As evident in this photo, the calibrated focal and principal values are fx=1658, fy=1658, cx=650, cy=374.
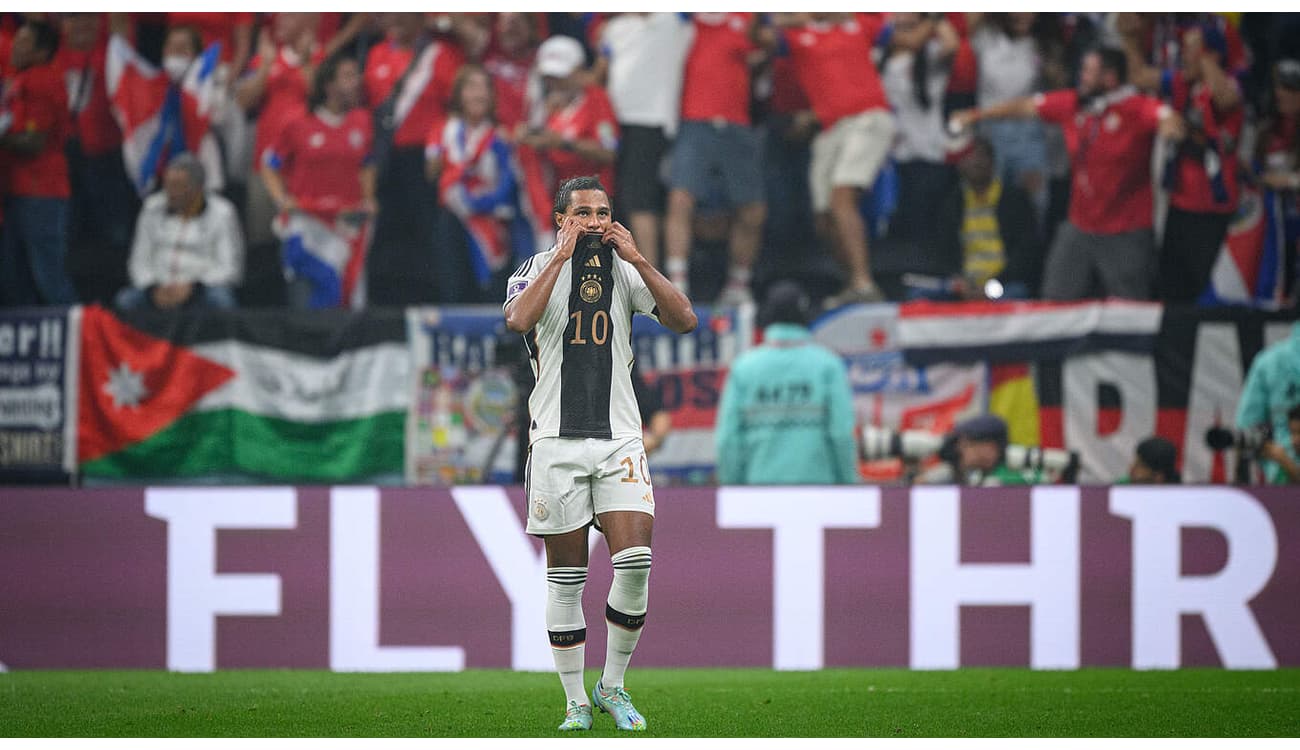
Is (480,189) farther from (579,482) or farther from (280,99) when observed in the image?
(579,482)

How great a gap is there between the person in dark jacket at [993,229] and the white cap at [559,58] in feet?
10.3

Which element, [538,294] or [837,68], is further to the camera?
[837,68]

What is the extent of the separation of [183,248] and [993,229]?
6.28m

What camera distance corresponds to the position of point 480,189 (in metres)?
13.0

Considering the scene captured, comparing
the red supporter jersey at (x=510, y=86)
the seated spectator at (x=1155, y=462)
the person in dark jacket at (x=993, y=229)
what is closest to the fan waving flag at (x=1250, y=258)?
the person in dark jacket at (x=993, y=229)

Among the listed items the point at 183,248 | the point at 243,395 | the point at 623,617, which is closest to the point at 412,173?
the point at 183,248

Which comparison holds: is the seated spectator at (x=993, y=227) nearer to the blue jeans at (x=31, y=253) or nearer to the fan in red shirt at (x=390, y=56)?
the fan in red shirt at (x=390, y=56)

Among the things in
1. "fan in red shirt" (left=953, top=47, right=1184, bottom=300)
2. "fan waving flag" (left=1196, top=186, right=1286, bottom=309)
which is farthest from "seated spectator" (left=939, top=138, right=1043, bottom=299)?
"fan waving flag" (left=1196, top=186, right=1286, bottom=309)

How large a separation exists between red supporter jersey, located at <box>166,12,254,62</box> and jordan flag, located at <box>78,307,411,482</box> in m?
2.47

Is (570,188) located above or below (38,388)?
above

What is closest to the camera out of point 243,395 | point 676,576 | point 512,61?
point 676,576

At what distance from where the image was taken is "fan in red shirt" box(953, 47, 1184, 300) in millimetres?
12547

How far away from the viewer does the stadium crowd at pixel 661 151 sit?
12.7m

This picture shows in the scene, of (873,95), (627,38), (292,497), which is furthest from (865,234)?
(292,497)
